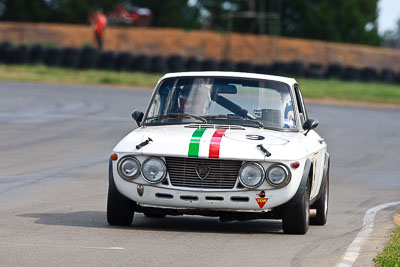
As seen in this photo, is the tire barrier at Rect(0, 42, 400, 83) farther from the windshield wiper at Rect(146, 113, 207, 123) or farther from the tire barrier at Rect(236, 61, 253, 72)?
the windshield wiper at Rect(146, 113, 207, 123)

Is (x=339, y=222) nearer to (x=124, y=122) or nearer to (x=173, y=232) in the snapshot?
(x=173, y=232)

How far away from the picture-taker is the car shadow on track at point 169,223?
954 centimetres

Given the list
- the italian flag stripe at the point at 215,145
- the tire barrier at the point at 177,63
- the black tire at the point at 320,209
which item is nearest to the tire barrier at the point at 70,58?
the tire barrier at the point at 177,63

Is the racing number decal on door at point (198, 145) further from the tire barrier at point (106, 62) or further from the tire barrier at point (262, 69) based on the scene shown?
the tire barrier at point (106, 62)

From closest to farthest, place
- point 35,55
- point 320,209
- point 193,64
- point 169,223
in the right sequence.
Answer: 1. point 169,223
2. point 320,209
3. point 193,64
4. point 35,55

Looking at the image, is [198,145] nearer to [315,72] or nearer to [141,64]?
[141,64]

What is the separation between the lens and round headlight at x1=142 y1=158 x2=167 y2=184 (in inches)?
357

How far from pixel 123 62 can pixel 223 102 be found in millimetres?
35804

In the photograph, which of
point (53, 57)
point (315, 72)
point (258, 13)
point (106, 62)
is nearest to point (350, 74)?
point (315, 72)

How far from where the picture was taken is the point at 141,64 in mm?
45906

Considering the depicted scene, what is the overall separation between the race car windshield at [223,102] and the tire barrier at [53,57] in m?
35.2

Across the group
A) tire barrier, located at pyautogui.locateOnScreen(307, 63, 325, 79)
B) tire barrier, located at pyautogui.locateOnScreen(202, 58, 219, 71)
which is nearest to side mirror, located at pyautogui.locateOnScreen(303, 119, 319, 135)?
tire barrier, located at pyautogui.locateOnScreen(202, 58, 219, 71)

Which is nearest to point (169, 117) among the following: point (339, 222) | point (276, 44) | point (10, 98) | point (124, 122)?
point (339, 222)

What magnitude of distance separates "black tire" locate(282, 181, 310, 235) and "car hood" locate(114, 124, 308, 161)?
414mm
